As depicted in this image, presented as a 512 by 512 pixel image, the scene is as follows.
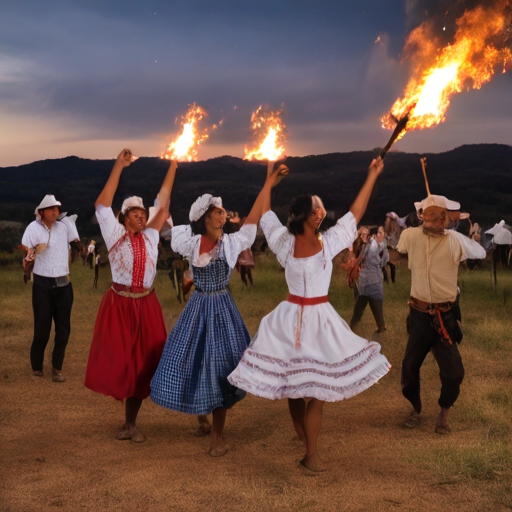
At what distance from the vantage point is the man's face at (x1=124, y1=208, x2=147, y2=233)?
203 inches

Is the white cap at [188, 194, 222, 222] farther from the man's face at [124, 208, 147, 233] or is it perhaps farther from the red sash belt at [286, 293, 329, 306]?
the red sash belt at [286, 293, 329, 306]

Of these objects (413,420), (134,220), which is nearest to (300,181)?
(413,420)

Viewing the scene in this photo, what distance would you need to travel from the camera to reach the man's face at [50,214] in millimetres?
7383

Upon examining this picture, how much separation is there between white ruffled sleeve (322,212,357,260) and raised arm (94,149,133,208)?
6.04 feet

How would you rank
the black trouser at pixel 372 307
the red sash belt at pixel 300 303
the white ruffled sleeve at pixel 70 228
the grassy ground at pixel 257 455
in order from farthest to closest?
the black trouser at pixel 372 307 → the white ruffled sleeve at pixel 70 228 → the red sash belt at pixel 300 303 → the grassy ground at pixel 257 455

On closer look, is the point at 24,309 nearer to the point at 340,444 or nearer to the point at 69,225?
the point at 69,225

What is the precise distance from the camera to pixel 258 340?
4449 millimetres

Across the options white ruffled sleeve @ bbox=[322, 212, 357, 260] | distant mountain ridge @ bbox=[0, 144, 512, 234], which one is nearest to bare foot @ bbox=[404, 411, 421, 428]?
white ruffled sleeve @ bbox=[322, 212, 357, 260]

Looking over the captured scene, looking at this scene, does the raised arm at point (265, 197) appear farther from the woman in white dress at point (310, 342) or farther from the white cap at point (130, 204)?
the white cap at point (130, 204)

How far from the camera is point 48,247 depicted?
24.1ft

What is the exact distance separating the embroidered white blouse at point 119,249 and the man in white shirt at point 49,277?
2.55 meters

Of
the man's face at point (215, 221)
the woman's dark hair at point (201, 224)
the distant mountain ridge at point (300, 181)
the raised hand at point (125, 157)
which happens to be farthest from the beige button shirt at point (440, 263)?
the distant mountain ridge at point (300, 181)

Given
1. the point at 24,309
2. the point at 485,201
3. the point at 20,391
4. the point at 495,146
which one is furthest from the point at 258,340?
the point at 495,146

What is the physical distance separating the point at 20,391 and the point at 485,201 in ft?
139
